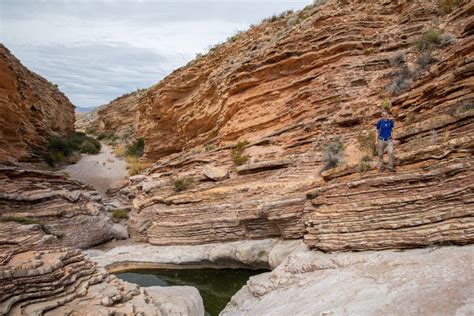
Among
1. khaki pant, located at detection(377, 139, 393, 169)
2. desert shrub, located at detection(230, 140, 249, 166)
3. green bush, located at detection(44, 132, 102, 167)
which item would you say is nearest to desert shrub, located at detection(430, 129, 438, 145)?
khaki pant, located at detection(377, 139, 393, 169)

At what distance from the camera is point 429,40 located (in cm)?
1392

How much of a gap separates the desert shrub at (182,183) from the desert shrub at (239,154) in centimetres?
227

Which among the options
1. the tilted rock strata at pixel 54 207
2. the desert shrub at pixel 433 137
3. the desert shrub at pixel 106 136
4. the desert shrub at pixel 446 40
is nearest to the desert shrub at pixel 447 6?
the desert shrub at pixel 446 40

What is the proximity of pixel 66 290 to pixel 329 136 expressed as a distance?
10.1m

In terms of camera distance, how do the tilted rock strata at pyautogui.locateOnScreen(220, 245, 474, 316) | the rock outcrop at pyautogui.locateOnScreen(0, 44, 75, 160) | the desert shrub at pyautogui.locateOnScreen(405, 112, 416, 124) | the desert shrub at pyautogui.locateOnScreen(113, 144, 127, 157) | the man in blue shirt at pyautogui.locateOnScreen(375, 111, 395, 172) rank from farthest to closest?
the desert shrub at pyautogui.locateOnScreen(113, 144, 127, 157) < the rock outcrop at pyautogui.locateOnScreen(0, 44, 75, 160) < the desert shrub at pyautogui.locateOnScreen(405, 112, 416, 124) < the man in blue shirt at pyautogui.locateOnScreen(375, 111, 395, 172) < the tilted rock strata at pyautogui.locateOnScreen(220, 245, 474, 316)

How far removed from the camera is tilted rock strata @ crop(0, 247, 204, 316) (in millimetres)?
8281

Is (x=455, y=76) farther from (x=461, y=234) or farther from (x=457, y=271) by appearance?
(x=457, y=271)

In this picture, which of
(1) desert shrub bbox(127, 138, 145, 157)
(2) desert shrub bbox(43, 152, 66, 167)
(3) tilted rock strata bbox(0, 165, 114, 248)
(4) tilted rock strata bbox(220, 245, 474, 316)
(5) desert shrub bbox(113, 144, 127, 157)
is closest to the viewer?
(4) tilted rock strata bbox(220, 245, 474, 316)

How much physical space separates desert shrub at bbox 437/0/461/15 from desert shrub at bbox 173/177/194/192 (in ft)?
42.0

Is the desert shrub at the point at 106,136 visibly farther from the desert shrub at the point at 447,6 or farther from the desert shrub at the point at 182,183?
the desert shrub at the point at 447,6

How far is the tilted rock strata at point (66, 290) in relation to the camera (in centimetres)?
828

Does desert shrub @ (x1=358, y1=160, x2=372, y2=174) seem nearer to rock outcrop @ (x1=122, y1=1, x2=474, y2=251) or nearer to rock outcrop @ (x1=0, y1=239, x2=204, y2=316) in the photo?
rock outcrop @ (x1=122, y1=1, x2=474, y2=251)

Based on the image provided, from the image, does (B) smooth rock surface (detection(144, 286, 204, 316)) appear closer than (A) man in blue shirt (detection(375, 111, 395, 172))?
No

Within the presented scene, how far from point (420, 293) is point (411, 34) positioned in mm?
12756
